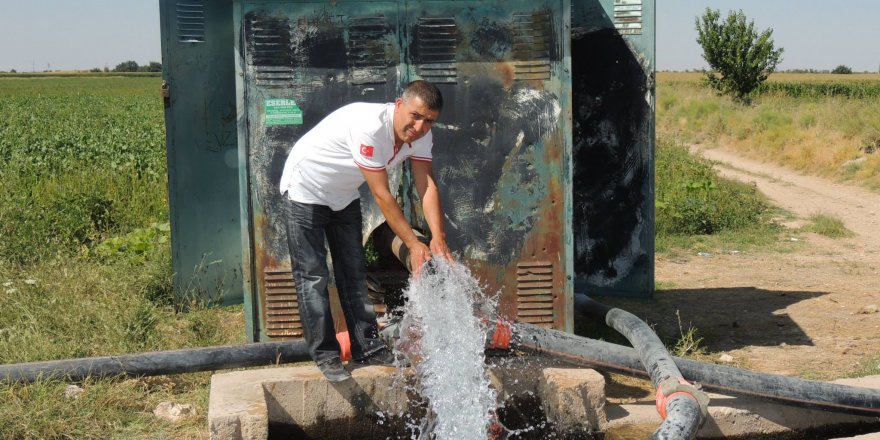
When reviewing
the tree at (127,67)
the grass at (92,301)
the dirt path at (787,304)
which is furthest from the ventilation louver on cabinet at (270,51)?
the tree at (127,67)

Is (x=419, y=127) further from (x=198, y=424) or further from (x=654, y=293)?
(x=654, y=293)

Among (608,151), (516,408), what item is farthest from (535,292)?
(608,151)

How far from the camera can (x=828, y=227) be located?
11.3 meters

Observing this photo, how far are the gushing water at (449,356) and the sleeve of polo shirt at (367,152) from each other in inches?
22.2

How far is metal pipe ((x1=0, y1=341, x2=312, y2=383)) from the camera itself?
16.1 ft

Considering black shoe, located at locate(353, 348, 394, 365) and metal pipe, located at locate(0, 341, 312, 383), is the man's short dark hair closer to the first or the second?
black shoe, located at locate(353, 348, 394, 365)

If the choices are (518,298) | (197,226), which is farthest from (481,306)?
(197,226)

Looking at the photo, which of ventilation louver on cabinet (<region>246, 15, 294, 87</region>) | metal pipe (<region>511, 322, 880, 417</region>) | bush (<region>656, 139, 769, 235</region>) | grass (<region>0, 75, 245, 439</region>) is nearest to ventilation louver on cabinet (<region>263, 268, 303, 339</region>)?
grass (<region>0, 75, 245, 439</region>)

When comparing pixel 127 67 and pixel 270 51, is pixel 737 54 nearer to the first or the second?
pixel 270 51

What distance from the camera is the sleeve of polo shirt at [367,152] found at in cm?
446

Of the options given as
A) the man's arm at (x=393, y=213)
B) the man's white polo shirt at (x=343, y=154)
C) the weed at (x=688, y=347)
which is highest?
the man's white polo shirt at (x=343, y=154)

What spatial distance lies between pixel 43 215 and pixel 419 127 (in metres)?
5.77

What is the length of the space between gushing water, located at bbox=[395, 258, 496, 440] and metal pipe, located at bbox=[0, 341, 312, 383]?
2.24ft

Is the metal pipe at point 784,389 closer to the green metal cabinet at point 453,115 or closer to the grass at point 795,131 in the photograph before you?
the green metal cabinet at point 453,115
